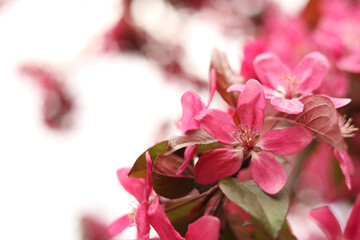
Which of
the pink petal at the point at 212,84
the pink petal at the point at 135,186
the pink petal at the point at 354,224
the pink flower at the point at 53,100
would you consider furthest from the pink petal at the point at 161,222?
the pink flower at the point at 53,100

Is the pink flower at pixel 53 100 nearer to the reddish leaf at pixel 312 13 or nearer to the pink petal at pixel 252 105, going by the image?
the reddish leaf at pixel 312 13

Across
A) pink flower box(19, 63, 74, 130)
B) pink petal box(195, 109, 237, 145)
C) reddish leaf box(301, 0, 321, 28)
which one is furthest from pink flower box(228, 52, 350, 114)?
pink flower box(19, 63, 74, 130)

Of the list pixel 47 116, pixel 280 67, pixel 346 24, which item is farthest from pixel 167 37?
pixel 280 67

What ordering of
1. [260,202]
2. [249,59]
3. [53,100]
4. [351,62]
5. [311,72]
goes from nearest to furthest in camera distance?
[260,202] → [311,72] → [249,59] → [351,62] → [53,100]

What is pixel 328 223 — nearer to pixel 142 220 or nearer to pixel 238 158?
pixel 238 158

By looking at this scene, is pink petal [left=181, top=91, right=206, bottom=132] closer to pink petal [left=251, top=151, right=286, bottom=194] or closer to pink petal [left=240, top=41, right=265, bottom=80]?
pink petal [left=251, top=151, right=286, bottom=194]

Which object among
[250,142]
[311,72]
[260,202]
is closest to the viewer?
[260,202]

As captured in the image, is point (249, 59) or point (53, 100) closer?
point (249, 59)

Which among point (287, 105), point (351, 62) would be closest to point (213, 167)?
point (287, 105)

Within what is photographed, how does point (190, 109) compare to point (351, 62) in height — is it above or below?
above
